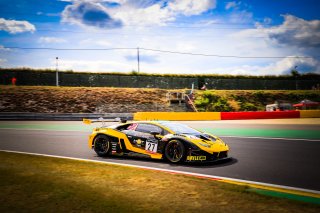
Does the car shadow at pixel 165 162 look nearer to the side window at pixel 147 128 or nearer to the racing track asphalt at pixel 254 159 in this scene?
the racing track asphalt at pixel 254 159

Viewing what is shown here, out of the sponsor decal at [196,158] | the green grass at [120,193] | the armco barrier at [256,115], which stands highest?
the armco barrier at [256,115]

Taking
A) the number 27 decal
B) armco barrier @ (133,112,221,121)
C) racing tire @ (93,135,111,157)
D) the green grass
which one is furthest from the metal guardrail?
the green grass

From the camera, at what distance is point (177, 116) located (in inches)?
1105

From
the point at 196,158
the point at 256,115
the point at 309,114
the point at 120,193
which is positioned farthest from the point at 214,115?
the point at 120,193

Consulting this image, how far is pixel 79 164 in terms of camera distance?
8344 millimetres

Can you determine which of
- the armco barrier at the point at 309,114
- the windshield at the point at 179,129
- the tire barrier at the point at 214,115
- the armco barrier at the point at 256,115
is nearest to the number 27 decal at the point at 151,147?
the windshield at the point at 179,129

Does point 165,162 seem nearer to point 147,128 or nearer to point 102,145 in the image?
point 147,128

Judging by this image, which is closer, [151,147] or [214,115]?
[151,147]

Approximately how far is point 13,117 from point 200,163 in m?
23.9

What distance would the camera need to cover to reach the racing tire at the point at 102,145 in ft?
32.4

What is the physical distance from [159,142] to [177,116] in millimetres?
19311

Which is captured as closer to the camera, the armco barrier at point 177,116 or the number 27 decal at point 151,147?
the number 27 decal at point 151,147

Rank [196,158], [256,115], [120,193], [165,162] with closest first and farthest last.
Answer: [120,193], [196,158], [165,162], [256,115]

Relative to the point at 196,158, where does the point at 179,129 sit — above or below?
above
